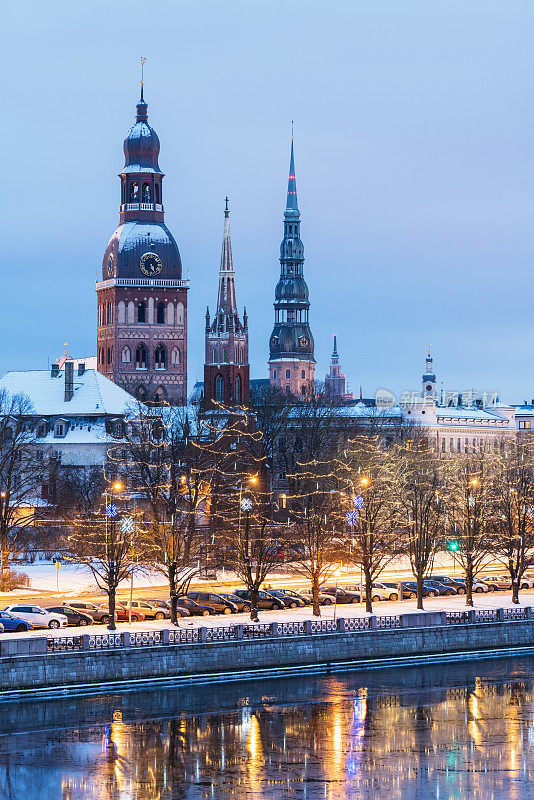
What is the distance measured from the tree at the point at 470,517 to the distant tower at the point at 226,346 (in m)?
48.6

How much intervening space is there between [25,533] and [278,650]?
124ft

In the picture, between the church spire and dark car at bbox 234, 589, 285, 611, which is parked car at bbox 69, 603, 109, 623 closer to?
dark car at bbox 234, 589, 285, 611

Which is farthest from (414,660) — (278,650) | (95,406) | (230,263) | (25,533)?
(230,263)

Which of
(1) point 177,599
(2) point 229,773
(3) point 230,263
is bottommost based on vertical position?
(2) point 229,773

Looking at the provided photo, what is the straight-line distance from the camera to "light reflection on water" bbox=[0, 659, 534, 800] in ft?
182

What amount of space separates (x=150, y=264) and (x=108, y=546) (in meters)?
109

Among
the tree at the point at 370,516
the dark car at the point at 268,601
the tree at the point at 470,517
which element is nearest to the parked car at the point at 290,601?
the dark car at the point at 268,601

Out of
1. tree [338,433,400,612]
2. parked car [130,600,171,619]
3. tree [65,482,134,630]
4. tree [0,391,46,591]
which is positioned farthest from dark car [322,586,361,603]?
tree [0,391,46,591]

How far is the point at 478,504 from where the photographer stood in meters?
105

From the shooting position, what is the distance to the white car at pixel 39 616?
77062 mm

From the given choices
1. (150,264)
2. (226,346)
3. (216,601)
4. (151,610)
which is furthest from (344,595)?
(150,264)

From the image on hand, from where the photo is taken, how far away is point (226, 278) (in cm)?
18362

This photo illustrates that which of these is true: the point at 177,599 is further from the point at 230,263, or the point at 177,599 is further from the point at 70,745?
the point at 230,263

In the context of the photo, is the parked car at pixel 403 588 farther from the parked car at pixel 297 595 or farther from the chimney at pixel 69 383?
the chimney at pixel 69 383
